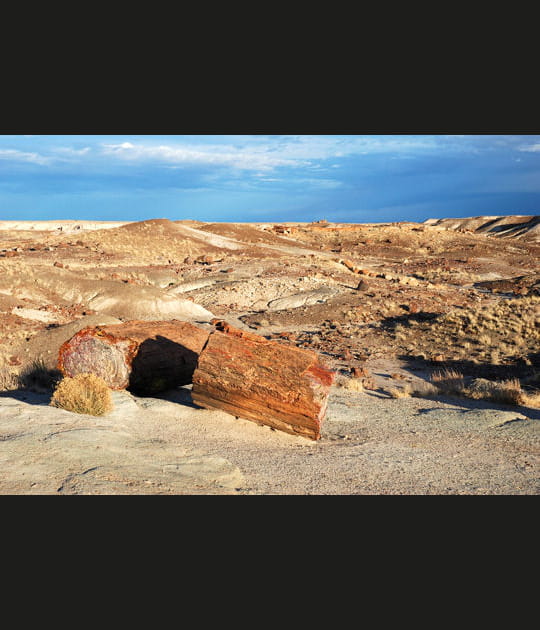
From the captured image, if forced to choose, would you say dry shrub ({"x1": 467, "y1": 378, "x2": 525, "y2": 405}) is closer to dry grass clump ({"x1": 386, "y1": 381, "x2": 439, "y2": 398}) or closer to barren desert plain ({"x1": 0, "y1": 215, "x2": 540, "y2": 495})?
barren desert plain ({"x1": 0, "y1": 215, "x2": 540, "y2": 495})

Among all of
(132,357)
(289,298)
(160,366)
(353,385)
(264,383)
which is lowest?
(353,385)

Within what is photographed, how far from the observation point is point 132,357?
10656 millimetres

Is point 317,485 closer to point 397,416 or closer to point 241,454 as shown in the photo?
point 241,454

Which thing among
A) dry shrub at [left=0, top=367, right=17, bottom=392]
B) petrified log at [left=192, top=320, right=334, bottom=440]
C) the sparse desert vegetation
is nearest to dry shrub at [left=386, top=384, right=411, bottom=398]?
the sparse desert vegetation

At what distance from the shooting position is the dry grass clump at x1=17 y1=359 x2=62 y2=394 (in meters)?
11.7

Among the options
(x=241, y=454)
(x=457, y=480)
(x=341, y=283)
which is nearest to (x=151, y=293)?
(x=341, y=283)

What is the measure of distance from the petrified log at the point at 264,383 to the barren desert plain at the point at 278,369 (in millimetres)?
280

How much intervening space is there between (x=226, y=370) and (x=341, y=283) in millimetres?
22436

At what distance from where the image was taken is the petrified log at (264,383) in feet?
28.6

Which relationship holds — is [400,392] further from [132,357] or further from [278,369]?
[132,357]

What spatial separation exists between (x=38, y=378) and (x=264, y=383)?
20.4 ft

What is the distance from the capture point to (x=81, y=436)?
742 centimetres

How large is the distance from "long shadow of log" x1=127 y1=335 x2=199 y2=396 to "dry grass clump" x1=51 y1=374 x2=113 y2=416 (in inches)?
53.0

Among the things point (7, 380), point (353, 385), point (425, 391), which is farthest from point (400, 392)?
point (7, 380)
